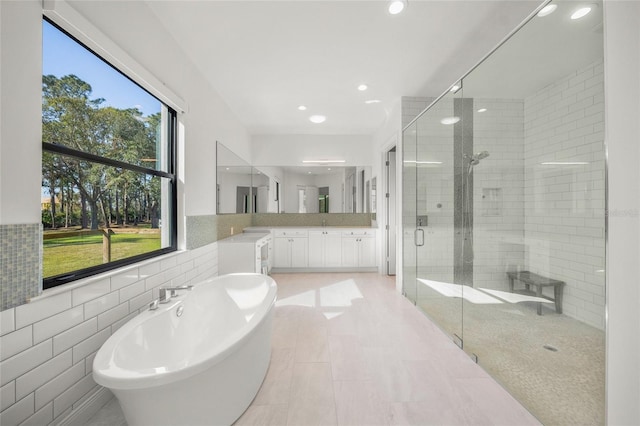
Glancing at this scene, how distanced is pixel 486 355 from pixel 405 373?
617 mm

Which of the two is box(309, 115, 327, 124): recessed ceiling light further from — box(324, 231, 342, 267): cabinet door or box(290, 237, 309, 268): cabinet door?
box(290, 237, 309, 268): cabinet door

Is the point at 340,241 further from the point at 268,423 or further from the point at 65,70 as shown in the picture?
the point at 65,70

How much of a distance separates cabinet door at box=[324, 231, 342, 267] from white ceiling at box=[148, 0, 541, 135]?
237 cm

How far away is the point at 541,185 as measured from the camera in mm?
1517

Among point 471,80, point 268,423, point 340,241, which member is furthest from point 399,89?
point 268,423

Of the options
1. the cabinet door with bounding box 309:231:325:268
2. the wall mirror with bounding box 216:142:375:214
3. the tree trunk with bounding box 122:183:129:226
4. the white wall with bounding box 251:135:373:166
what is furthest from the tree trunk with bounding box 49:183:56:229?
the white wall with bounding box 251:135:373:166

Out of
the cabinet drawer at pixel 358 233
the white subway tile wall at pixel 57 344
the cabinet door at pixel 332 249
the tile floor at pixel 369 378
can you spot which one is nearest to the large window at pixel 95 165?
the white subway tile wall at pixel 57 344

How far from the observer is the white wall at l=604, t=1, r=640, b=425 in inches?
44.4

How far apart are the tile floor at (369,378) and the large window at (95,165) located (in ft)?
3.28

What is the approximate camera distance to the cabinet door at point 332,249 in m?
5.04

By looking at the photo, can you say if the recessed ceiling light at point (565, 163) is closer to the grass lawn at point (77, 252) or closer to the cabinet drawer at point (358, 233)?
the grass lawn at point (77, 252)

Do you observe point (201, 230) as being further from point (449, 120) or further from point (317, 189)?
point (317, 189)

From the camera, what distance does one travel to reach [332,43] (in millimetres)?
2428

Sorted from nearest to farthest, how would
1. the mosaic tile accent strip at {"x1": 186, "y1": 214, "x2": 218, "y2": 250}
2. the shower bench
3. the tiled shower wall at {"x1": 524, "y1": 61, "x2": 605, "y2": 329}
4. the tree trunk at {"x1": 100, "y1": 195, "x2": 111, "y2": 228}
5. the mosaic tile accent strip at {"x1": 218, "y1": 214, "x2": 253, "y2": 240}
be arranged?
the tiled shower wall at {"x1": 524, "y1": 61, "x2": 605, "y2": 329}
the shower bench
the tree trunk at {"x1": 100, "y1": 195, "x2": 111, "y2": 228}
the mosaic tile accent strip at {"x1": 186, "y1": 214, "x2": 218, "y2": 250}
the mosaic tile accent strip at {"x1": 218, "y1": 214, "x2": 253, "y2": 240}
